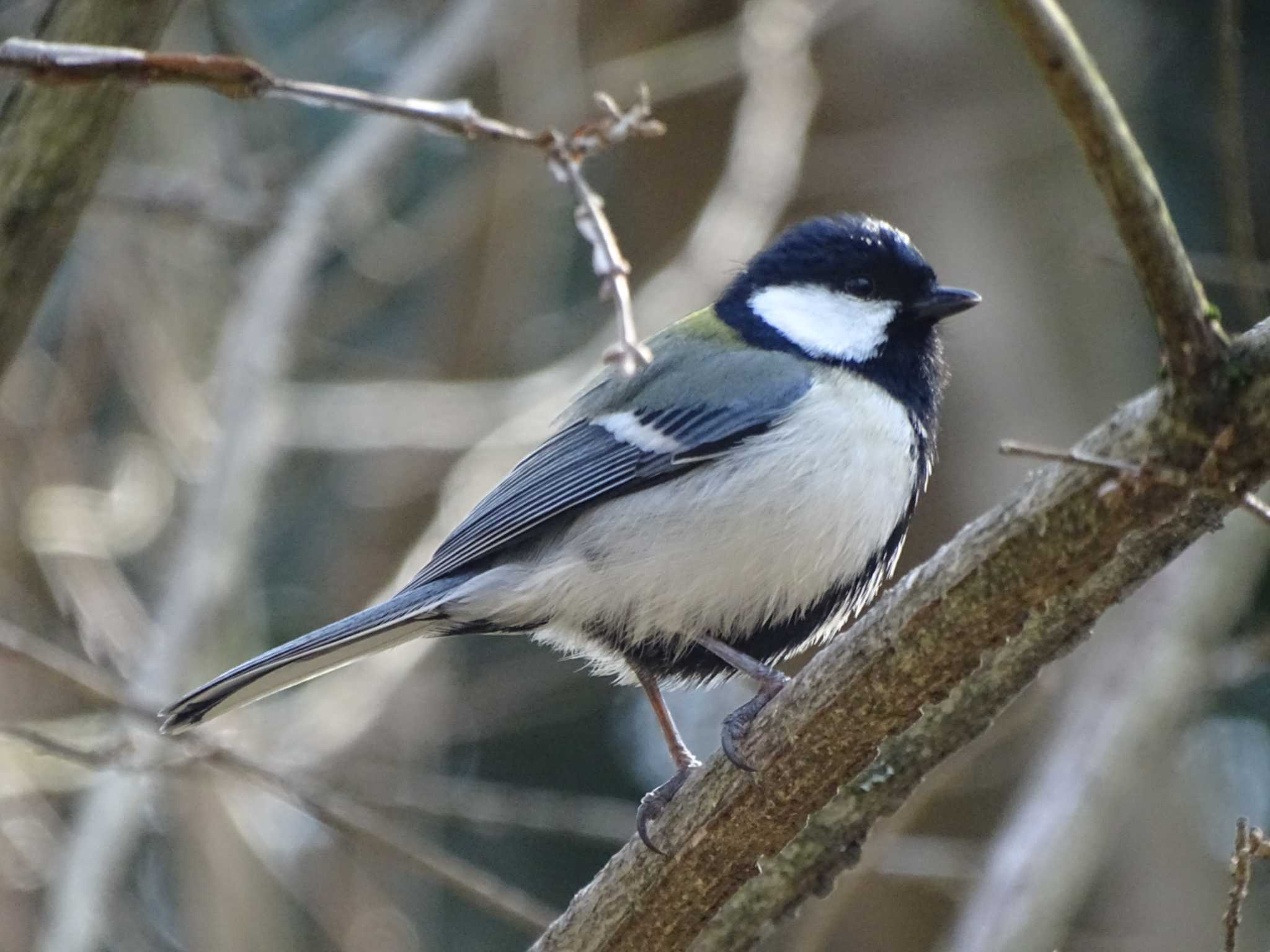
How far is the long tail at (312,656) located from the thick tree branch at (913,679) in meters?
0.69

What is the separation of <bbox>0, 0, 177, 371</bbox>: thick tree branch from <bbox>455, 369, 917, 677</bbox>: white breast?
1046mm

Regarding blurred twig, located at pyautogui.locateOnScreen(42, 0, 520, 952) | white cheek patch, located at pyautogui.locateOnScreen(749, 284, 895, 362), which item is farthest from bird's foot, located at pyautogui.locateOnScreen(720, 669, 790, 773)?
blurred twig, located at pyautogui.locateOnScreen(42, 0, 520, 952)

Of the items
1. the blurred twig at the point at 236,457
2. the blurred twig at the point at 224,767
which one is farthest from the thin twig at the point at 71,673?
the blurred twig at the point at 236,457

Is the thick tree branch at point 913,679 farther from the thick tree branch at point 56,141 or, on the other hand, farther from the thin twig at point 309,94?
the thick tree branch at point 56,141

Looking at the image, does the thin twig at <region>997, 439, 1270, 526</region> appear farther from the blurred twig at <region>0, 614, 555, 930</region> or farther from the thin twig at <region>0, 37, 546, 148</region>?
the blurred twig at <region>0, 614, 555, 930</region>

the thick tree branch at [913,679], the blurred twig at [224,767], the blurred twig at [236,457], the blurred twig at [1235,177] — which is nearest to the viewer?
the thick tree branch at [913,679]

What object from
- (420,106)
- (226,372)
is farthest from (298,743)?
(420,106)

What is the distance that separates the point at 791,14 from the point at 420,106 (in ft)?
9.90

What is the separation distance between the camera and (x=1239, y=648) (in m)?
3.62

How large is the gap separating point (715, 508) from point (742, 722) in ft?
1.87

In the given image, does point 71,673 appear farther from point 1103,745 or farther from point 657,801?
point 1103,745

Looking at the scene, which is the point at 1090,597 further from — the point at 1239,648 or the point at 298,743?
the point at 298,743

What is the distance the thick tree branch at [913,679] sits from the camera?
164 cm

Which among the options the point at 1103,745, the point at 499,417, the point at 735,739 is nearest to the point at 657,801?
the point at 735,739
